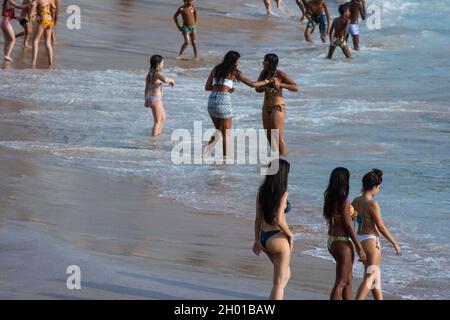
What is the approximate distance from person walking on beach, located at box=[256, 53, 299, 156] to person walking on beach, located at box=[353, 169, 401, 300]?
509cm

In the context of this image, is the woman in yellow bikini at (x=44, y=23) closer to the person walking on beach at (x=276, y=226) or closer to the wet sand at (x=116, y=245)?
the wet sand at (x=116, y=245)

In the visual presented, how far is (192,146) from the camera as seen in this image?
607 inches

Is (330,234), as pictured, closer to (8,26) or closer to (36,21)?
(36,21)

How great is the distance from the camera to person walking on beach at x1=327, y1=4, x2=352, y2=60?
24.2 meters

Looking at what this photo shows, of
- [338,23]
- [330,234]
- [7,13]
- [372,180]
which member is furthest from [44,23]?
[330,234]

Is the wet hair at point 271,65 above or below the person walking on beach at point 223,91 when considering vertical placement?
above

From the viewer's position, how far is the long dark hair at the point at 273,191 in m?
7.96

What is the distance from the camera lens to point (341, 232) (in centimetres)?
820

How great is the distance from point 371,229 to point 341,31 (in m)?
16.2

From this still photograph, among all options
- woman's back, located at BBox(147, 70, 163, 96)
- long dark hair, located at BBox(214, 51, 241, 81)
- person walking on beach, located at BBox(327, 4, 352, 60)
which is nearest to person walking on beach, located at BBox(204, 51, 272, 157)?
long dark hair, located at BBox(214, 51, 241, 81)

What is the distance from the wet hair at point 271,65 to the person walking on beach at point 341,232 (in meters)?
5.53

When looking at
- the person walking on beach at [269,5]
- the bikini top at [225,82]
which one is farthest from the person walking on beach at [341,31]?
the bikini top at [225,82]

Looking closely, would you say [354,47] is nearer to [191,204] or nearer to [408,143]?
[408,143]
